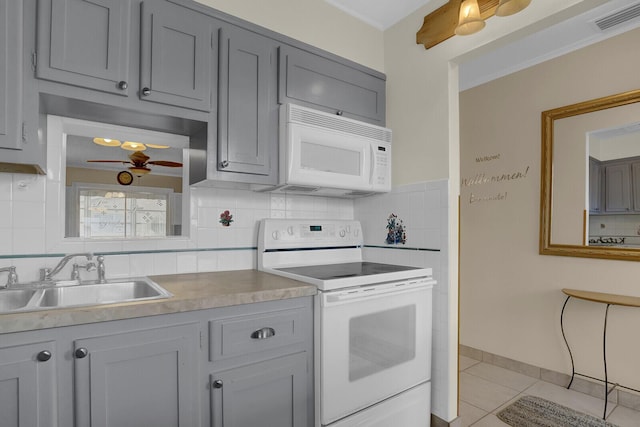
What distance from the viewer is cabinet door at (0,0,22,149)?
4.17ft

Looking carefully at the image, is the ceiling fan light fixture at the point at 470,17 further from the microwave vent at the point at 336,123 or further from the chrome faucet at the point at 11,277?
the chrome faucet at the point at 11,277

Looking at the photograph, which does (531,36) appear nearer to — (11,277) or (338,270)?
(338,270)

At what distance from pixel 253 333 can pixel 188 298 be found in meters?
0.32

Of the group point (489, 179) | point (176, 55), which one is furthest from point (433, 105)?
point (176, 55)

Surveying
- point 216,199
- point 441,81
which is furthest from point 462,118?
point 216,199

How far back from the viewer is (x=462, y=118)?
130 inches

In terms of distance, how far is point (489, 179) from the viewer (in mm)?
3066

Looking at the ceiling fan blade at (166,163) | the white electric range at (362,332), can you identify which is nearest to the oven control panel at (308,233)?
the white electric range at (362,332)

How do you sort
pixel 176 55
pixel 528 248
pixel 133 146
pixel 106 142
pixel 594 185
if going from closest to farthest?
pixel 176 55
pixel 106 142
pixel 133 146
pixel 594 185
pixel 528 248

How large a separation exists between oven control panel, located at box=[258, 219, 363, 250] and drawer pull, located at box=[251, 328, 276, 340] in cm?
69

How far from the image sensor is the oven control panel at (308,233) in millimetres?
2141

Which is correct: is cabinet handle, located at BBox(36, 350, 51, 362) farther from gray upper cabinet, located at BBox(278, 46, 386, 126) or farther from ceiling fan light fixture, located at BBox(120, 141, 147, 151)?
gray upper cabinet, located at BBox(278, 46, 386, 126)

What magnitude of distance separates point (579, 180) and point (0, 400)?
3305 millimetres

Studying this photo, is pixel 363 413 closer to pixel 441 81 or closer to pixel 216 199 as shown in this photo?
pixel 216 199
